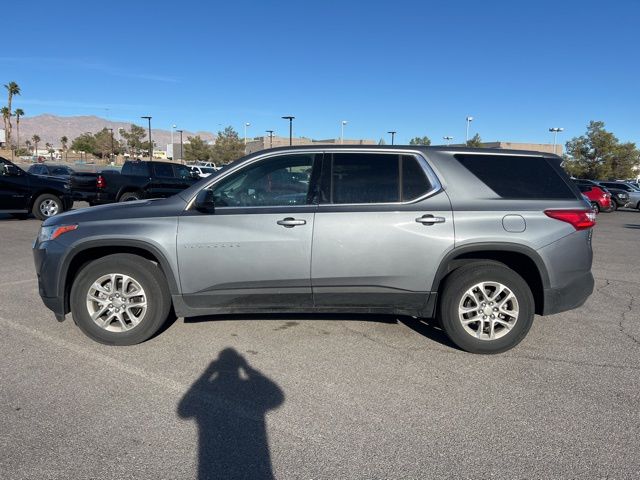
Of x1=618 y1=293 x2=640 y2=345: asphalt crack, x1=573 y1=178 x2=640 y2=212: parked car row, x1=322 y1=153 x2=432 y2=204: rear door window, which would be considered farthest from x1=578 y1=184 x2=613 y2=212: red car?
x1=322 y1=153 x2=432 y2=204: rear door window

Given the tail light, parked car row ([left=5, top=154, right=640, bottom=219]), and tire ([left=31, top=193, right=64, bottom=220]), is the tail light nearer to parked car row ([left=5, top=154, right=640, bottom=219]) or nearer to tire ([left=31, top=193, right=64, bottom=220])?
parked car row ([left=5, top=154, right=640, bottom=219])

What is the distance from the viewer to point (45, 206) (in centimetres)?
1367

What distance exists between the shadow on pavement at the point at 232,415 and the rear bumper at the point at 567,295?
249 centimetres

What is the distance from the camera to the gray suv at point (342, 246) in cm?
428

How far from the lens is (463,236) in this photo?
4.27 meters

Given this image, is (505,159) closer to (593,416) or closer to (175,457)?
(593,416)

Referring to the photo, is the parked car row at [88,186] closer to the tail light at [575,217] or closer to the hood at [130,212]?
the tail light at [575,217]

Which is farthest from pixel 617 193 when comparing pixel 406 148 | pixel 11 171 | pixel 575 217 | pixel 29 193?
pixel 11 171

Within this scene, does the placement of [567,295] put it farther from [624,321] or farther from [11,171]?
[11,171]

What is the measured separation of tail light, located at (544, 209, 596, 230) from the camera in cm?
432

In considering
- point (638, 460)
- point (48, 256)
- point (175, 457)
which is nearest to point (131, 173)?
point (48, 256)

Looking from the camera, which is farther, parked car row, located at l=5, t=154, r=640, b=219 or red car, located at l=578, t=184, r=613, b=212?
red car, located at l=578, t=184, r=613, b=212

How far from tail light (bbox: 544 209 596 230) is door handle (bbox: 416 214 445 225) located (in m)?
0.95

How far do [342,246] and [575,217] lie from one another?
2.08 metres
